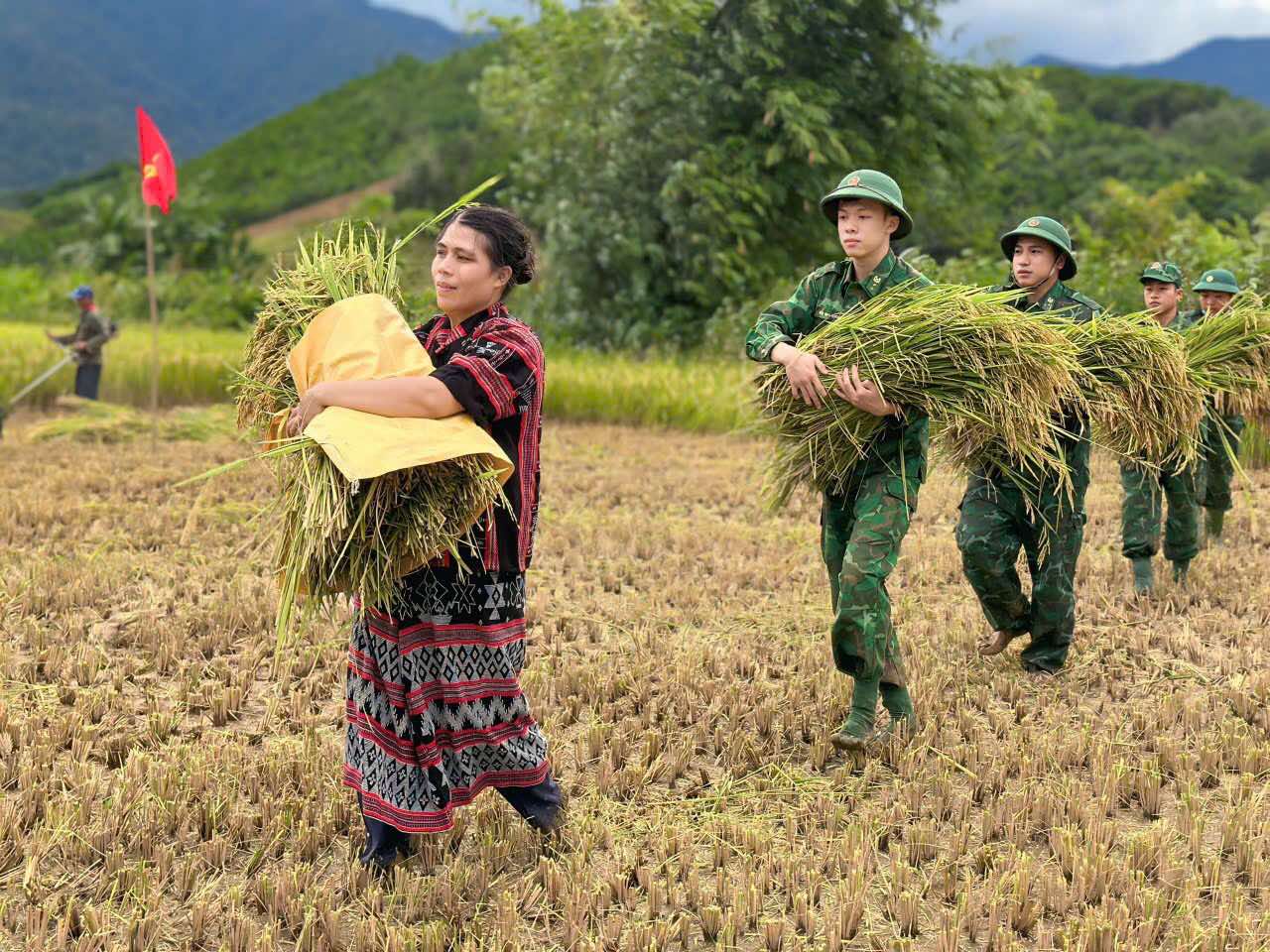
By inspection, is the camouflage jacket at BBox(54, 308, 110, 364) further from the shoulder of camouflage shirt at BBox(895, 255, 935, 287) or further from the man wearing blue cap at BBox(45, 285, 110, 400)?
the shoulder of camouflage shirt at BBox(895, 255, 935, 287)

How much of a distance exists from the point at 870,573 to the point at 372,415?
68.7 inches

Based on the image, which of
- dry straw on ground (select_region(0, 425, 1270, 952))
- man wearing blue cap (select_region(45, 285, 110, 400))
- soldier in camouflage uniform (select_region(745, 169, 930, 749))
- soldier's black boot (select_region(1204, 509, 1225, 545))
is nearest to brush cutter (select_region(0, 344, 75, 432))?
man wearing blue cap (select_region(45, 285, 110, 400))

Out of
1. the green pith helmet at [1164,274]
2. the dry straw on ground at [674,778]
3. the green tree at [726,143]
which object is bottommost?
the dry straw on ground at [674,778]

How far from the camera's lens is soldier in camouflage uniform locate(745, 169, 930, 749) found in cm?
370

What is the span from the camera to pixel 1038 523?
466cm

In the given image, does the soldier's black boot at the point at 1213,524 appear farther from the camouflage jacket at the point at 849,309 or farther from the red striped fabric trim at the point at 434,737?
the red striped fabric trim at the point at 434,737

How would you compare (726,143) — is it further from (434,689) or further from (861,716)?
(434,689)

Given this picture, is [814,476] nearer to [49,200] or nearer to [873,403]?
[873,403]

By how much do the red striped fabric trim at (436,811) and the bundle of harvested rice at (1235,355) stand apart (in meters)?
4.09

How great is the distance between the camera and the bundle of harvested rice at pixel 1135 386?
459cm

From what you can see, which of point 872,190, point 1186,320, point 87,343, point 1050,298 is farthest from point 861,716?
point 87,343

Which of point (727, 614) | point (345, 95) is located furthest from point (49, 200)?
point (727, 614)

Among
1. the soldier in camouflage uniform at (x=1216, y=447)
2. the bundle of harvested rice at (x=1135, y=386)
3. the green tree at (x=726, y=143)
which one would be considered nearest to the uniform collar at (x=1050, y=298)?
the bundle of harvested rice at (x=1135, y=386)

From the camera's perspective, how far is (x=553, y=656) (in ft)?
16.0
